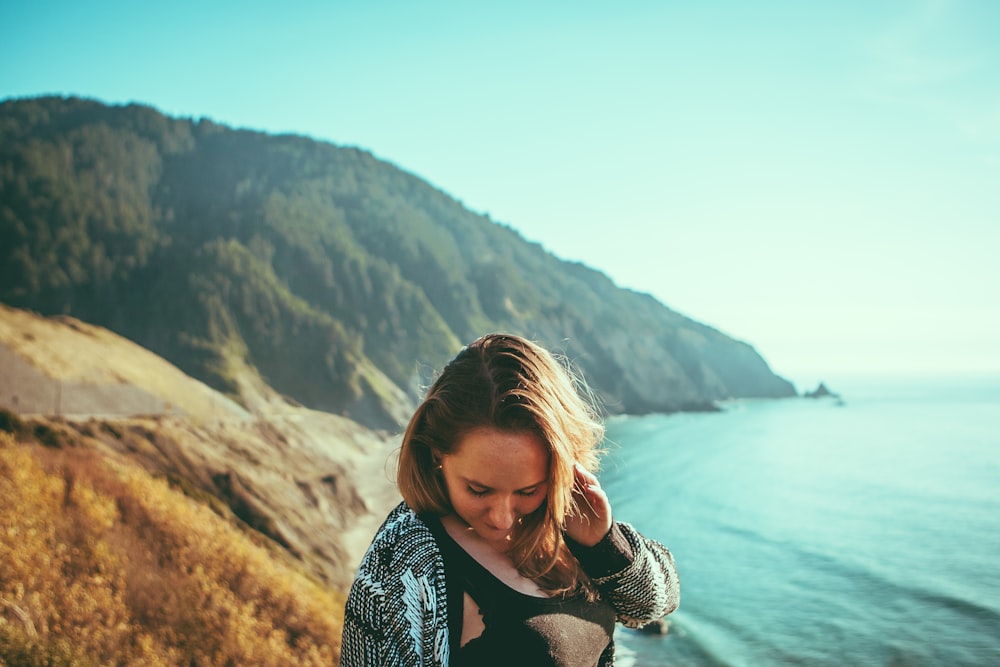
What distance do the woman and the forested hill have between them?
1.17 ft

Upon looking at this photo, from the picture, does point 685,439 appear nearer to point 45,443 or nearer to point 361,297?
point 361,297

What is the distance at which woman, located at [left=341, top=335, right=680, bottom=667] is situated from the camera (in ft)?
4.69

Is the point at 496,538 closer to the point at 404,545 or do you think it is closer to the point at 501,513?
the point at 501,513

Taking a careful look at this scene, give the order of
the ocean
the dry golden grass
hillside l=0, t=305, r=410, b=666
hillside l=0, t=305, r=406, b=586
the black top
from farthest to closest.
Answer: the ocean, hillside l=0, t=305, r=406, b=586, hillside l=0, t=305, r=410, b=666, the dry golden grass, the black top

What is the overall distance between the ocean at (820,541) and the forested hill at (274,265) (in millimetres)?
12253

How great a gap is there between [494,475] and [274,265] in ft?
115

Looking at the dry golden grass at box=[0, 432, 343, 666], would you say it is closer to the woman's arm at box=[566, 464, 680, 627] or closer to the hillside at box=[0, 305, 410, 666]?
the hillside at box=[0, 305, 410, 666]

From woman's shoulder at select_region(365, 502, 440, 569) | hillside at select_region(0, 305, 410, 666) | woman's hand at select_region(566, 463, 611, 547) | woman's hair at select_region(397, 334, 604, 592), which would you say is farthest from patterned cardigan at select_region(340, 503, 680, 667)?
hillside at select_region(0, 305, 410, 666)

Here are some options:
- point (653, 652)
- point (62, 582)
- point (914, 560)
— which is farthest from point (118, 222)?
point (914, 560)

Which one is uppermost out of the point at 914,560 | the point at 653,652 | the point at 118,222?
the point at 118,222

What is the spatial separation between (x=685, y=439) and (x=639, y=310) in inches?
1348

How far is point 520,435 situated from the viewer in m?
1.60

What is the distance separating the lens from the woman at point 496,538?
4.69 feet

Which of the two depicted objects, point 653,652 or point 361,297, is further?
point 361,297
